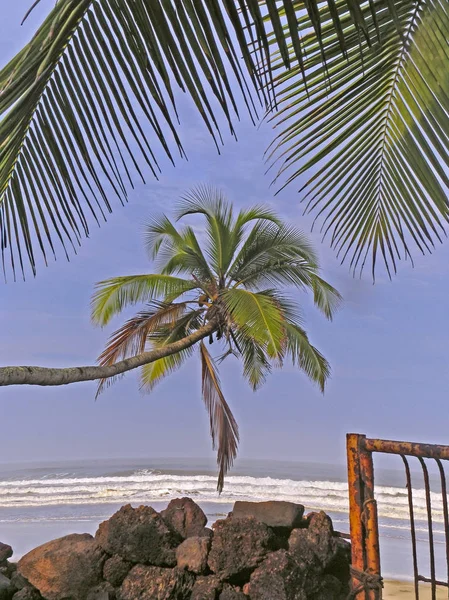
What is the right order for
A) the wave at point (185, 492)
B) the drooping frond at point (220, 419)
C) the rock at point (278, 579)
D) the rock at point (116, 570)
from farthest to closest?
the wave at point (185, 492) < the drooping frond at point (220, 419) < the rock at point (116, 570) < the rock at point (278, 579)

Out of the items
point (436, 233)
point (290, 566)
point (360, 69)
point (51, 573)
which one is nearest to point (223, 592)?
point (290, 566)

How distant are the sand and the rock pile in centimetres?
178

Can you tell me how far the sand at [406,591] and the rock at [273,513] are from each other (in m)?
2.06

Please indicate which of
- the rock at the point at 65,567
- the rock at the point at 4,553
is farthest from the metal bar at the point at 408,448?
the rock at the point at 4,553

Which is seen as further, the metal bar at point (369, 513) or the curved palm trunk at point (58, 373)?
the curved palm trunk at point (58, 373)

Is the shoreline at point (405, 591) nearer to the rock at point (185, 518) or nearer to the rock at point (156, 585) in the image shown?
the rock at point (185, 518)

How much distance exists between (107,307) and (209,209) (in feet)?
9.45

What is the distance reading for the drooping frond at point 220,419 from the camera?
34.2 feet

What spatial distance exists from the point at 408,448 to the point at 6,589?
16.7ft

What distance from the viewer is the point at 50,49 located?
1.02 meters

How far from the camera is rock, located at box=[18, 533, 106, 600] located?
564 cm

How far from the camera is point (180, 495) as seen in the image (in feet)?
55.6

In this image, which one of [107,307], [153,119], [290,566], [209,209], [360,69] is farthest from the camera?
[209,209]

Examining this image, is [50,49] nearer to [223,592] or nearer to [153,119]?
[153,119]
